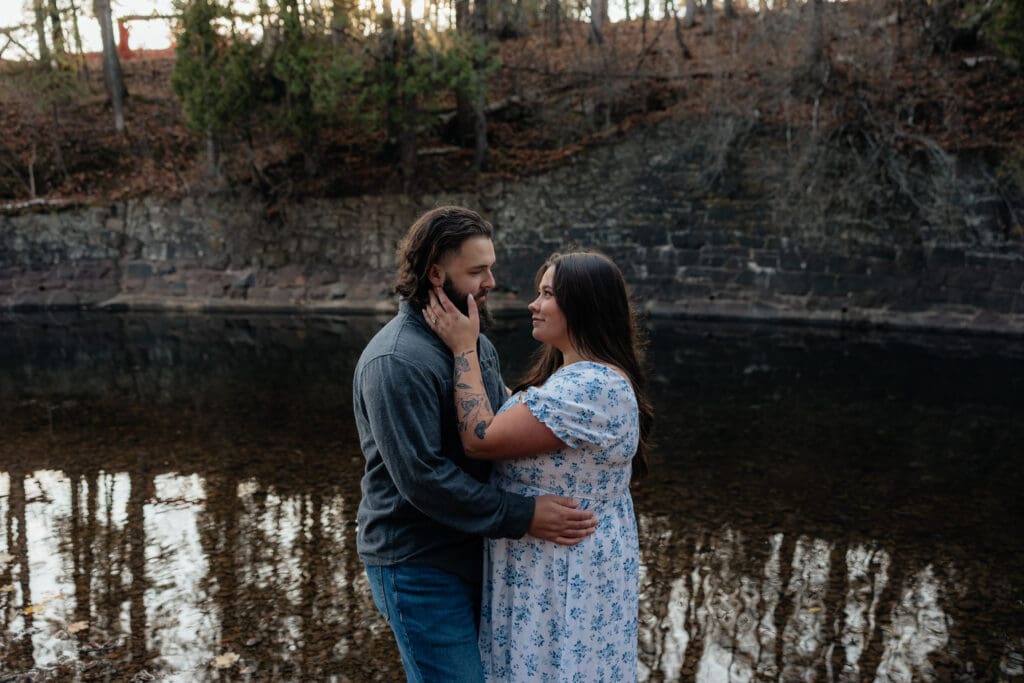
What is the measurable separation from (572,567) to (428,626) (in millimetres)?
403

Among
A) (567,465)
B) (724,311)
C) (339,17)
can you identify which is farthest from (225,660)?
(339,17)

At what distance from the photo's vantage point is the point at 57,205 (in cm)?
1719

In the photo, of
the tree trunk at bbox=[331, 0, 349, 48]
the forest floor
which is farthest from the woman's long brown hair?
the tree trunk at bbox=[331, 0, 349, 48]

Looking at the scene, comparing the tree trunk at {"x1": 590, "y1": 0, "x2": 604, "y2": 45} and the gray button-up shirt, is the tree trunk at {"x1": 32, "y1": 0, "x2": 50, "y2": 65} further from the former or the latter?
the gray button-up shirt

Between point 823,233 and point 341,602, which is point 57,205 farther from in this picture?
point 341,602

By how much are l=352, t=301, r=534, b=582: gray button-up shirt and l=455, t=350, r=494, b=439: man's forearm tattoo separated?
4cm

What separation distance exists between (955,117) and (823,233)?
2795mm

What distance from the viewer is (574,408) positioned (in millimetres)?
2221

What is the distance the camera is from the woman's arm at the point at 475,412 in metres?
2.24

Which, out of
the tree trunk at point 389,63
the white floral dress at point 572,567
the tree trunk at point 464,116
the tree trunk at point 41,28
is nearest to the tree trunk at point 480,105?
the tree trunk at point 464,116

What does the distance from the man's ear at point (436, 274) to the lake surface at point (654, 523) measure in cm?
218

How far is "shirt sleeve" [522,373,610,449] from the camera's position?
2.22 metres

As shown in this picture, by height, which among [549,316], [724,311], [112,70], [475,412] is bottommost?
[724,311]

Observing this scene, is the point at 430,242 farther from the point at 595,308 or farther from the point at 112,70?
the point at 112,70
